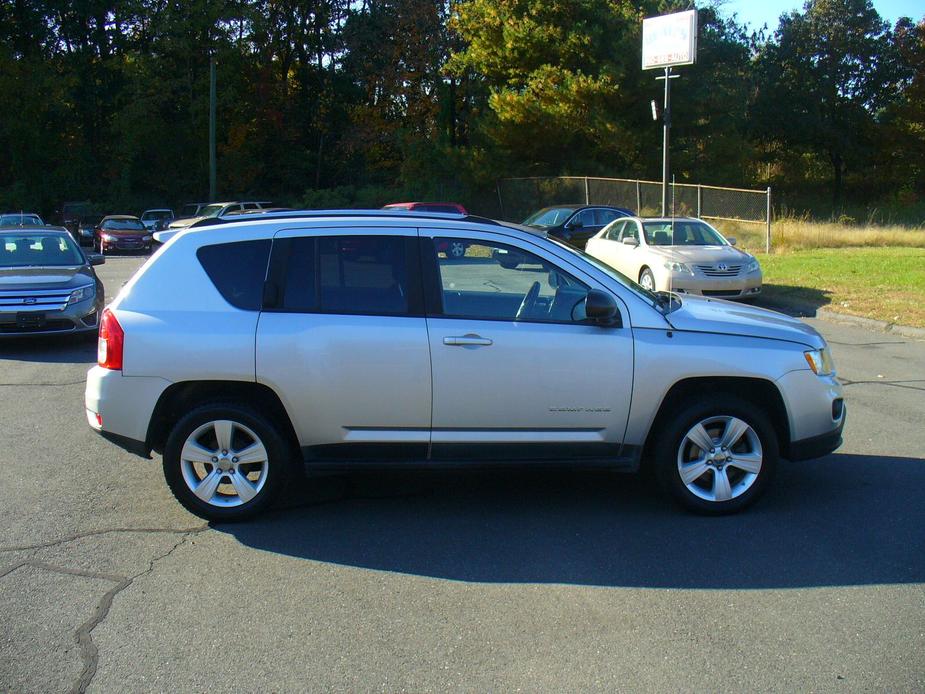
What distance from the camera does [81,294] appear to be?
12234mm

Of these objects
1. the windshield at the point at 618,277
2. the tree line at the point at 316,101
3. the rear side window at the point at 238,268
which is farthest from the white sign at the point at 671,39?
the rear side window at the point at 238,268

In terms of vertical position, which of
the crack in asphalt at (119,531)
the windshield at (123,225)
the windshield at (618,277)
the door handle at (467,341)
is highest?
the windshield at (123,225)

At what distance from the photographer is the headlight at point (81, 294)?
12.1 m

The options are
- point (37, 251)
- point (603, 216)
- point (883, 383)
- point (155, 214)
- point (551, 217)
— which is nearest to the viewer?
point (883, 383)

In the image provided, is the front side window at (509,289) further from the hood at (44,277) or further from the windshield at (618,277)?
the hood at (44,277)

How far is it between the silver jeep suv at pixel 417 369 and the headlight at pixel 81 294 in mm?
6963

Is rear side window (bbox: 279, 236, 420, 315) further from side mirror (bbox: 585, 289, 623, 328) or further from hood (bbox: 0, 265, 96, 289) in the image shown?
hood (bbox: 0, 265, 96, 289)

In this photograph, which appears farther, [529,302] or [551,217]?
[551,217]

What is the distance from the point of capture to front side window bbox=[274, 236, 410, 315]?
5.61 metres

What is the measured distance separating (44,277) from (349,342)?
8.37 metres

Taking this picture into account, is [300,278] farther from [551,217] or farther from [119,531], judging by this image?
[551,217]

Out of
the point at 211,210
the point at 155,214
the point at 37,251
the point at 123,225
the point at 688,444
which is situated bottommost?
the point at 688,444

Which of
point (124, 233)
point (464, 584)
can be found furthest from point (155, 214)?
point (464, 584)

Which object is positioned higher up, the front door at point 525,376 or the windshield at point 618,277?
the windshield at point 618,277
